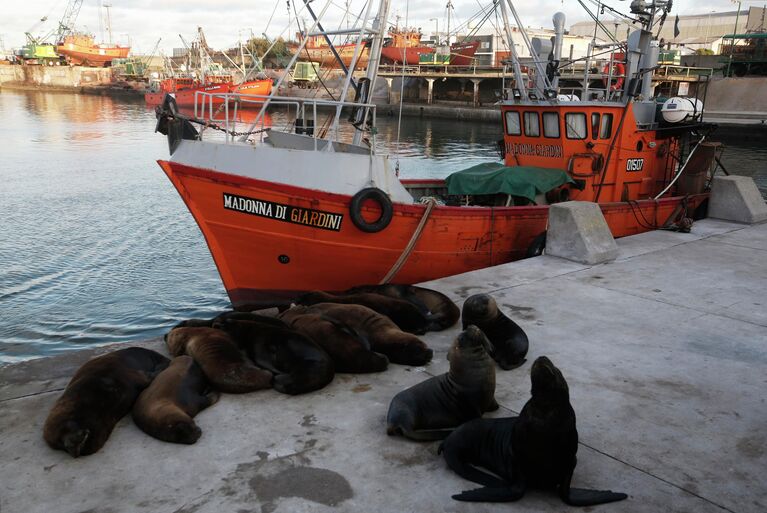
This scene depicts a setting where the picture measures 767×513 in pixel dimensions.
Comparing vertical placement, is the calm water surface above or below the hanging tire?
below

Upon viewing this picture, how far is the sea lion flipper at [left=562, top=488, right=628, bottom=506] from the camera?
3.55 meters

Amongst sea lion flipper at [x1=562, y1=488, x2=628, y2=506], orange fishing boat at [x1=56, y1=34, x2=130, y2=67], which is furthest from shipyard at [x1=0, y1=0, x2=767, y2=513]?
orange fishing boat at [x1=56, y1=34, x2=130, y2=67]

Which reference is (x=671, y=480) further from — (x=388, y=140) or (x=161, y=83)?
(x=161, y=83)

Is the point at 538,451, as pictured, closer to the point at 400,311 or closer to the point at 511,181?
the point at 400,311

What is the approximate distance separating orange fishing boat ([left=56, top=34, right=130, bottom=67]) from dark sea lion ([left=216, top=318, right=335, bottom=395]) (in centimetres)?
11949

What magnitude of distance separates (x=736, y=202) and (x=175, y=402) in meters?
11.4

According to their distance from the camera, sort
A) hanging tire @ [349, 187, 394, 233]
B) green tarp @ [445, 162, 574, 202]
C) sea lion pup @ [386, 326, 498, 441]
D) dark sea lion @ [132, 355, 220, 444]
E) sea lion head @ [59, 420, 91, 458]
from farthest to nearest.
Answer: green tarp @ [445, 162, 574, 202] → hanging tire @ [349, 187, 394, 233] → sea lion pup @ [386, 326, 498, 441] → dark sea lion @ [132, 355, 220, 444] → sea lion head @ [59, 420, 91, 458]

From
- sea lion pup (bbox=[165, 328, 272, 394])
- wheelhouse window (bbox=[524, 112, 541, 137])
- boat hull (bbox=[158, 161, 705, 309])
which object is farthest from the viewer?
wheelhouse window (bbox=[524, 112, 541, 137])

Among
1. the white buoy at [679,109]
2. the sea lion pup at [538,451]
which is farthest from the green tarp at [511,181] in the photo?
the sea lion pup at [538,451]

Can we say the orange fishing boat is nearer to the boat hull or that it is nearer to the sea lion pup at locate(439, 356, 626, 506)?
the boat hull

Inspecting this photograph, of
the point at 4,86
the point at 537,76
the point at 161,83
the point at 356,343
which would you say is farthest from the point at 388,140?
the point at 4,86

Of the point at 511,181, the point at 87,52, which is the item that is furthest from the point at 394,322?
the point at 87,52

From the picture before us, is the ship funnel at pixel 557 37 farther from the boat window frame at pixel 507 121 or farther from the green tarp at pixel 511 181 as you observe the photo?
the green tarp at pixel 511 181

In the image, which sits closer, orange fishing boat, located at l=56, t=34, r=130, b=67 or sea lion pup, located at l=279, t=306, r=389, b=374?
sea lion pup, located at l=279, t=306, r=389, b=374
